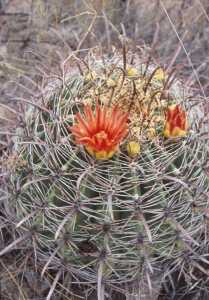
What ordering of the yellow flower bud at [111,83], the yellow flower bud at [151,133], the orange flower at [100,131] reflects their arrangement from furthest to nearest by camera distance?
the yellow flower bud at [111,83], the yellow flower bud at [151,133], the orange flower at [100,131]

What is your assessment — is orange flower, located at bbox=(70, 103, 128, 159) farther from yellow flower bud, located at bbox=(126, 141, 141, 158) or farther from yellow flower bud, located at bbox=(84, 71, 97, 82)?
yellow flower bud, located at bbox=(84, 71, 97, 82)

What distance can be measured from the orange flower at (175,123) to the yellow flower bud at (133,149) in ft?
0.42

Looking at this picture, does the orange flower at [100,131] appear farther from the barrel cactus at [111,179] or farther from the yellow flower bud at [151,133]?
the yellow flower bud at [151,133]

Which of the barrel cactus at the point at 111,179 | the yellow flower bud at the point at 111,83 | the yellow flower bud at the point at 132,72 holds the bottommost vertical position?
the barrel cactus at the point at 111,179

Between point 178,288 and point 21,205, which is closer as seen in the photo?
point 21,205

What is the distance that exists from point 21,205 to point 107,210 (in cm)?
37

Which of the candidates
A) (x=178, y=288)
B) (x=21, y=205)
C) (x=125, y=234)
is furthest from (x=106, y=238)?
(x=178, y=288)

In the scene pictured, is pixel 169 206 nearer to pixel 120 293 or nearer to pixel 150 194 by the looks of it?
pixel 150 194

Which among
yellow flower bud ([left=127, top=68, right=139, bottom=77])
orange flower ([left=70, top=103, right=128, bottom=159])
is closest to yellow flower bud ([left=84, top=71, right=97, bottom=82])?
yellow flower bud ([left=127, top=68, right=139, bottom=77])

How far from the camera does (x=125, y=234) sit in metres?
1.86

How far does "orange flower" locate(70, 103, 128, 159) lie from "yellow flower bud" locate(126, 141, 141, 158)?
46 mm

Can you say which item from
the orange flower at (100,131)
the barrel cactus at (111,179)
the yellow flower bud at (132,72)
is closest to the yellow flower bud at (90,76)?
the barrel cactus at (111,179)

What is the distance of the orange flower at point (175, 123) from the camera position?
1874 mm

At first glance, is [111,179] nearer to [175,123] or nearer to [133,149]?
[133,149]
